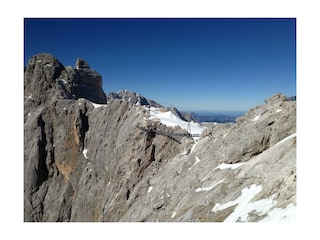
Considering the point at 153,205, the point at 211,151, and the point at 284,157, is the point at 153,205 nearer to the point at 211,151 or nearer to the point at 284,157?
→ the point at 211,151

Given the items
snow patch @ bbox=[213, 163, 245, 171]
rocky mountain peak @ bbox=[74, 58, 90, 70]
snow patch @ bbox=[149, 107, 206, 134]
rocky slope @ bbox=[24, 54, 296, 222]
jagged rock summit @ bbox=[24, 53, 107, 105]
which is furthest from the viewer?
rocky mountain peak @ bbox=[74, 58, 90, 70]

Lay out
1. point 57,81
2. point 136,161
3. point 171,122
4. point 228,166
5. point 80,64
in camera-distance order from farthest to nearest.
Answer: point 80,64 → point 57,81 → point 171,122 → point 136,161 → point 228,166

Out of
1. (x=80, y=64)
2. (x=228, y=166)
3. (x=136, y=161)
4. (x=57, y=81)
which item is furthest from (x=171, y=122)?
(x=80, y=64)

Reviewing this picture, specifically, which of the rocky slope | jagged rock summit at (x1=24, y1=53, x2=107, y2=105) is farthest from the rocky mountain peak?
the rocky slope

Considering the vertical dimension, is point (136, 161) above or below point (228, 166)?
below

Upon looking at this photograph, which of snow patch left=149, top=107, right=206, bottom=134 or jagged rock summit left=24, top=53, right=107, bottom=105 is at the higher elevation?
jagged rock summit left=24, top=53, right=107, bottom=105

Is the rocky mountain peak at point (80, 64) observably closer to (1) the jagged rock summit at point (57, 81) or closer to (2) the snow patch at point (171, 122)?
(1) the jagged rock summit at point (57, 81)

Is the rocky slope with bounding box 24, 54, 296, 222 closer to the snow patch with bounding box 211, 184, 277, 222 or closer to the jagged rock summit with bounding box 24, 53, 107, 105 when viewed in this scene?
the snow patch with bounding box 211, 184, 277, 222

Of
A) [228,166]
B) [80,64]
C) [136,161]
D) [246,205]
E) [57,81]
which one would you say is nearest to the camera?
[246,205]

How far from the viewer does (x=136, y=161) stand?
5278 centimetres

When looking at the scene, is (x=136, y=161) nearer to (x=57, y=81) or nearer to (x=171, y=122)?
(x=171, y=122)

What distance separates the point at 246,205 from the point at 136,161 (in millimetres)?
28631

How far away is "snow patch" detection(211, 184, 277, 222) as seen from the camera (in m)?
→ 23.8

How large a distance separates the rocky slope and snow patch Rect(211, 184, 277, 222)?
106 millimetres
